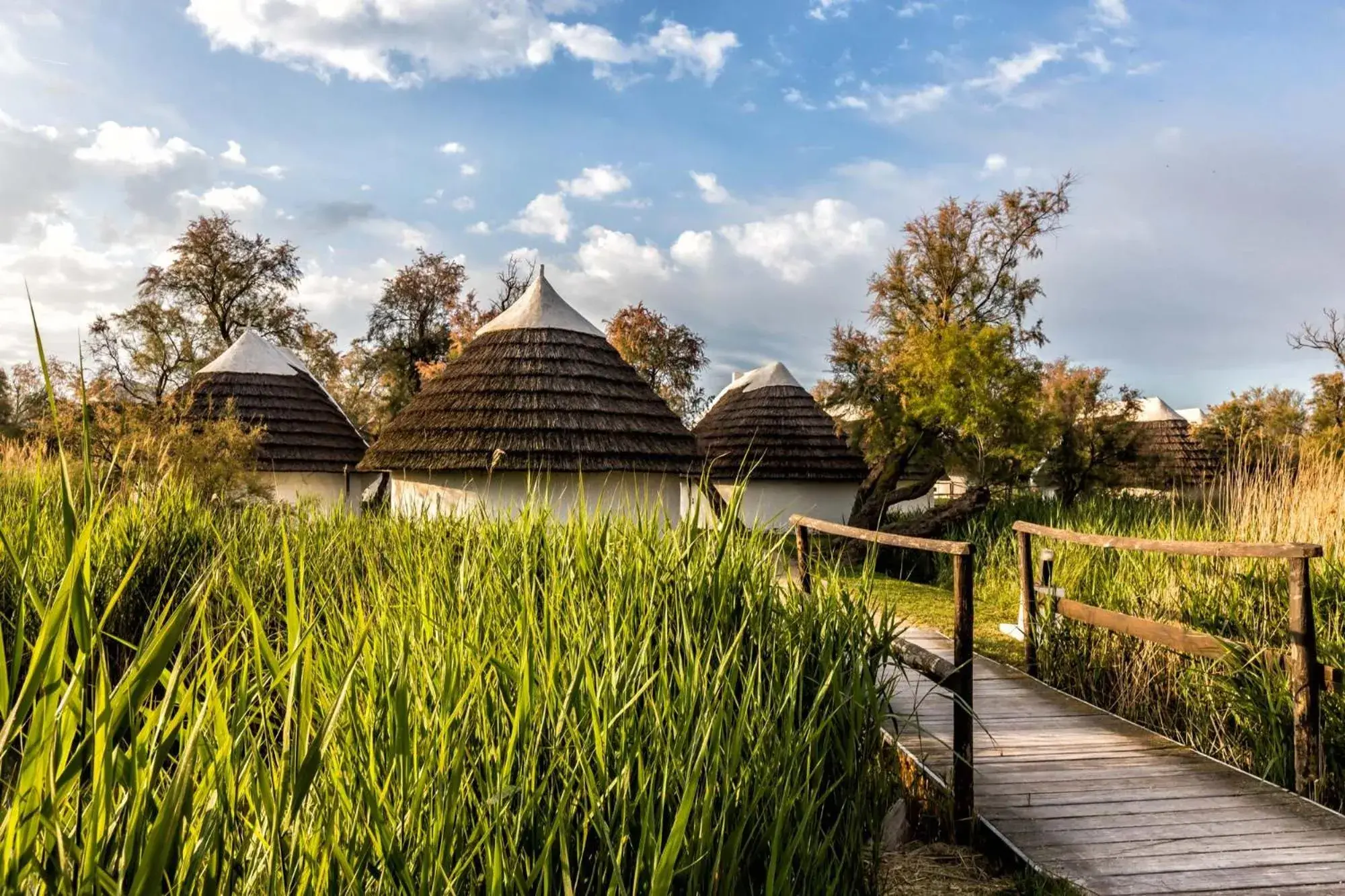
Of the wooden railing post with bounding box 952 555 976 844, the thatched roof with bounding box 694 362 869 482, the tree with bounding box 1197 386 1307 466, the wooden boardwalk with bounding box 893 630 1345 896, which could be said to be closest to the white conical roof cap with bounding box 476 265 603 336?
the thatched roof with bounding box 694 362 869 482

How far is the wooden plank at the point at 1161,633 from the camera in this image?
15.5 ft

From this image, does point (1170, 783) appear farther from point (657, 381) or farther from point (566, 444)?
point (657, 381)

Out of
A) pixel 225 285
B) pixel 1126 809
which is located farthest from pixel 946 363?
pixel 225 285

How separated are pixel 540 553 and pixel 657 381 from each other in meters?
22.0

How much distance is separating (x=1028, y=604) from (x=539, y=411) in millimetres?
7065

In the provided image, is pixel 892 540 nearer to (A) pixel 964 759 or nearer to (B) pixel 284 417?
(A) pixel 964 759

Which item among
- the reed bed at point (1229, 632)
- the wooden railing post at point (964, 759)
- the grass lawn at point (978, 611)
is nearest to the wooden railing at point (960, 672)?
the wooden railing post at point (964, 759)

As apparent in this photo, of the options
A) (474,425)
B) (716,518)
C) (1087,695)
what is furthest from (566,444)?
(716,518)

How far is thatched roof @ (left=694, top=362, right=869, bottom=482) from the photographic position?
16781mm

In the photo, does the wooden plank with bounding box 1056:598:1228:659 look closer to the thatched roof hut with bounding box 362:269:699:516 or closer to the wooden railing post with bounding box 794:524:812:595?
the wooden railing post with bounding box 794:524:812:595

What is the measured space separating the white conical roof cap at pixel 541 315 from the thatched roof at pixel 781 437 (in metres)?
4.06

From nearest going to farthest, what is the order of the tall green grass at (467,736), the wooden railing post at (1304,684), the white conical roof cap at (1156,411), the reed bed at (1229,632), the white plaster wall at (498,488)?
1. the tall green grass at (467,736)
2. the wooden railing post at (1304,684)
3. the reed bed at (1229,632)
4. the white plaster wall at (498,488)
5. the white conical roof cap at (1156,411)

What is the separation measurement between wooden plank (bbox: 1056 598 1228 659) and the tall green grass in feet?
7.65

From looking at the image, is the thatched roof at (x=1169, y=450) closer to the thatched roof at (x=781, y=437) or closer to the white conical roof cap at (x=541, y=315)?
the thatched roof at (x=781, y=437)
